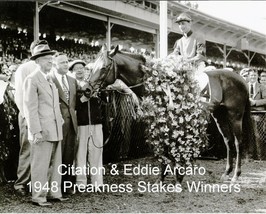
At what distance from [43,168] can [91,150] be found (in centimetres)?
91

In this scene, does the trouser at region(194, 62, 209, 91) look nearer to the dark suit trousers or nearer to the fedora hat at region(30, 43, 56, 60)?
the dark suit trousers

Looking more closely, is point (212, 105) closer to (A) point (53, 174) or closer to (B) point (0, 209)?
(A) point (53, 174)

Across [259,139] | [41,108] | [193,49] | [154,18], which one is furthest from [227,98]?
[154,18]

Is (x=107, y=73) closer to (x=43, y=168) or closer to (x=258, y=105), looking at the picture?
(x=43, y=168)

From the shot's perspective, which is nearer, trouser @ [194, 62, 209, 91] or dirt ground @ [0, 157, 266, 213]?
dirt ground @ [0, 157, 266, 213]

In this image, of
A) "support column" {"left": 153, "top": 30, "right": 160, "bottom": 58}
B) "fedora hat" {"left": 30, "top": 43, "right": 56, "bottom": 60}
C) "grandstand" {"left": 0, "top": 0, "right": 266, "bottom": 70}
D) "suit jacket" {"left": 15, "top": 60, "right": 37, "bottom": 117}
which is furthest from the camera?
"support column" {"left": 153, "top": 30, "right": 160, "bottom": 58}

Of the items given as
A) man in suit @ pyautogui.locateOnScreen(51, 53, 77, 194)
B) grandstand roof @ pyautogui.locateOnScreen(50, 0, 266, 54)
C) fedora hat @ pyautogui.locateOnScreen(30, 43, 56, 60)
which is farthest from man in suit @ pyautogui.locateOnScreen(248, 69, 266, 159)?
fedora hat @ pyautogui.locateOnScreen(30, 43, 56, 60)

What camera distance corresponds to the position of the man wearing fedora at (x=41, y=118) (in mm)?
4164

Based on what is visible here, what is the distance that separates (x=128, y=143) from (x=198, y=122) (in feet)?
8.93

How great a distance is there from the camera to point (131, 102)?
7.48 metres

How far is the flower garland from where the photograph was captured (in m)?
4.88

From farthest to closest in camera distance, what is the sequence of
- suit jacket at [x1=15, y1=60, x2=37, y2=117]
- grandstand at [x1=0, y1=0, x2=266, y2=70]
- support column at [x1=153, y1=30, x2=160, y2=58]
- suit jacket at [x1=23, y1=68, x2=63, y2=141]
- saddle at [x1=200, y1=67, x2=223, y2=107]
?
support column at [x1=153, y1=30, x2=160, y2=58], grandstand at [x1=0, y1=0, x2=266, y2=70], saddle at [x1=200, y1=67, x2=223, y2=107], suit jacket at [x1=15, y1=60, x2=37, y2=117], suit jacket at [x1=23, y1=68, x2=63, y2=141]

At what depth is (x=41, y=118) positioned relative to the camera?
4.21 meters

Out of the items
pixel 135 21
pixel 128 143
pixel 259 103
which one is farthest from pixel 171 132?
pixel 135 21
